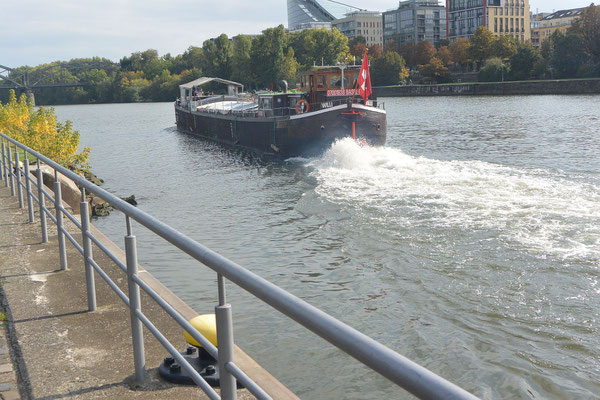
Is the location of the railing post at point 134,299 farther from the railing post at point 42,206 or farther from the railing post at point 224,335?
the railing post at point 42,206

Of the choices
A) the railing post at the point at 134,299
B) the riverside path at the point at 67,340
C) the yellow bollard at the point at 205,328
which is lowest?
the riverside path at the point at 67,340

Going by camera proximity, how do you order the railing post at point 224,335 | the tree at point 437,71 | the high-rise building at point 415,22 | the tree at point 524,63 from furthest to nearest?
the high-rise building at point 415,22
the tree at point 437,71
the tree at point 524,63
the railing post at point 224,335

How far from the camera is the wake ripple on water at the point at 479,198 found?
39.7ft

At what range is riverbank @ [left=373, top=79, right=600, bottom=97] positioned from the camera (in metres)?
74.0

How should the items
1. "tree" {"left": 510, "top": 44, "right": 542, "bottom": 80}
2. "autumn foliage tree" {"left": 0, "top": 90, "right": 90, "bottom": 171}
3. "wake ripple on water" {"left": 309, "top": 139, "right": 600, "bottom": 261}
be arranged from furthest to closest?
"tree" {"left": 510, "top": 44, "right": 542, "bottom": 80} → "autumn foliage tree" {"left": 0, "top": 90, "right": 90, "bottom": 171} → "wake ripple on water" {"left": 309, "top": 139, "right": 600, "bottom": 261}

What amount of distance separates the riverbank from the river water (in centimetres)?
5381

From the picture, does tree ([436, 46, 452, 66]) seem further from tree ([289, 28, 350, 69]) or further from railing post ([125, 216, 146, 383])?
railing post ([125, 216, 146, 383])

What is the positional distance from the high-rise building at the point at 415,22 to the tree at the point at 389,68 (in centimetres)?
5596

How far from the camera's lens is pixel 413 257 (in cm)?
1130

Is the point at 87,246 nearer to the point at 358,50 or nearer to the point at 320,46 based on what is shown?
the point at 320,46

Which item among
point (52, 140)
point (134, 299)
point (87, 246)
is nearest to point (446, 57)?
point (52, 140)

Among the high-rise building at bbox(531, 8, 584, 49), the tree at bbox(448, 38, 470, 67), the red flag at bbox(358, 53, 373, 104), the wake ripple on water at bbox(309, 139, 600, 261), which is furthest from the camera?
the high-rise building at bbox(531, 8, 584, 49)

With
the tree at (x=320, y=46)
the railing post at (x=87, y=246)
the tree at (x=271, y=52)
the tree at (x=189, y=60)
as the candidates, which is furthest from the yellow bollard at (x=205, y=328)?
the tree at (x=189, y=60)

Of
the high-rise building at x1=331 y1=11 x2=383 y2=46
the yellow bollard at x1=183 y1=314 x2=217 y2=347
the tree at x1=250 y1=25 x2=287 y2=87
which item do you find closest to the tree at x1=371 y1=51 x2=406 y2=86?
the tree at x1=250 y1=25 x2=287 y2=87
